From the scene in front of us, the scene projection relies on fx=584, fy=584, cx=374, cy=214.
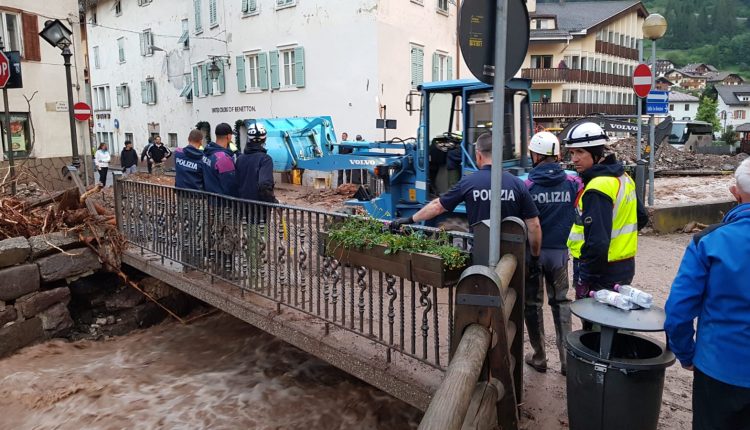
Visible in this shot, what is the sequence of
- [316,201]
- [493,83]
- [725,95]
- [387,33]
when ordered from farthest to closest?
[725,95]
[387,33]
[316,201]
[493,83]

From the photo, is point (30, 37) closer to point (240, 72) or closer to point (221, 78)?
point (240, 72)

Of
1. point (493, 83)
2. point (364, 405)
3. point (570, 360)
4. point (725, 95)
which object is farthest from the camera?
point (725, 95)

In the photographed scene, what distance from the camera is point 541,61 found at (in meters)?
48.2

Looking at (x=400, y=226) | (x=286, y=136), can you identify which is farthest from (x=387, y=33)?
(x=400, y=226)

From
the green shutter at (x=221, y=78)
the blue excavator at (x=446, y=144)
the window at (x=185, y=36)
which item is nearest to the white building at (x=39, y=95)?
the green shutter at (x=221, y=78)

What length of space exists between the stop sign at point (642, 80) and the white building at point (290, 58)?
8983 mm

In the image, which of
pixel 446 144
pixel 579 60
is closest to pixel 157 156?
pixel 446 144

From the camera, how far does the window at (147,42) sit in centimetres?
3309

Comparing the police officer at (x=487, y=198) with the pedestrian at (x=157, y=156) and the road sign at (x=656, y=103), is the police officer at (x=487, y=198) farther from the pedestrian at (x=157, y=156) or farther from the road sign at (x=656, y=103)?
the pedestrian at (x=157, y=156)

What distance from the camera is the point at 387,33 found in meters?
20.4

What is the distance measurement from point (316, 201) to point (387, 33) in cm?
723

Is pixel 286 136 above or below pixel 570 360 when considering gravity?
above

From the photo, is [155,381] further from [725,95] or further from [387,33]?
[725,95]

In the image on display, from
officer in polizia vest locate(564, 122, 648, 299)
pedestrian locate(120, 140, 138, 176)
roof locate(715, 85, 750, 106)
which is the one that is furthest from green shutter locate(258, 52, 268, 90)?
roof locate(715, 85, 750, 106)
